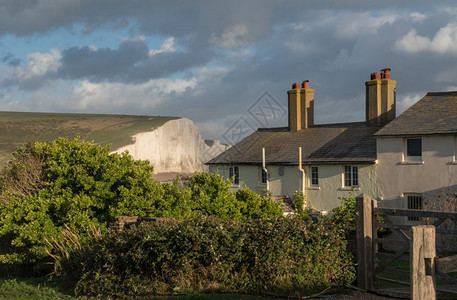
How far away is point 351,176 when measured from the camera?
106 feet

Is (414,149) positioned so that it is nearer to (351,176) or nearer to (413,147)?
(413,147)

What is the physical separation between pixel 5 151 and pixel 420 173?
78.7m

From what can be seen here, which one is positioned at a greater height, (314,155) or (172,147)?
(172,147)

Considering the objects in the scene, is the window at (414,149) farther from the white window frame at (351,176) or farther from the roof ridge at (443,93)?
the roof ridge at (443,93)

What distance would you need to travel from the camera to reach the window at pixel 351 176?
32125 millimetres

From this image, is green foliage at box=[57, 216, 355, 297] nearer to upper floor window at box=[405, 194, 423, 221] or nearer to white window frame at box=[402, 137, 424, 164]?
white window frame at box=[402, 137, 424, 164]

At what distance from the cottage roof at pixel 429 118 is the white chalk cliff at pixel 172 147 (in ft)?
204

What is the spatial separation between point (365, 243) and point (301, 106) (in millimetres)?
26302

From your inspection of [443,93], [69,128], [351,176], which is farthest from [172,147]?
[443,93]

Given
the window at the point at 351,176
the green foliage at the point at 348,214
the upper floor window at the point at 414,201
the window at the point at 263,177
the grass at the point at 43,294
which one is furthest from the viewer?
the window at the point at 263,177

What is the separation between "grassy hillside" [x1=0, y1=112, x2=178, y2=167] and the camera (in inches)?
3915

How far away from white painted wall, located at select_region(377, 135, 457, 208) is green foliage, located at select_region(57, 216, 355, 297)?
16.8 m

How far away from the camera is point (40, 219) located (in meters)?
19.3

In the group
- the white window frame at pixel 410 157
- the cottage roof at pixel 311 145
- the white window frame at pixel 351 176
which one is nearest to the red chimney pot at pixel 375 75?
the cottage roof at pixel 311 145
